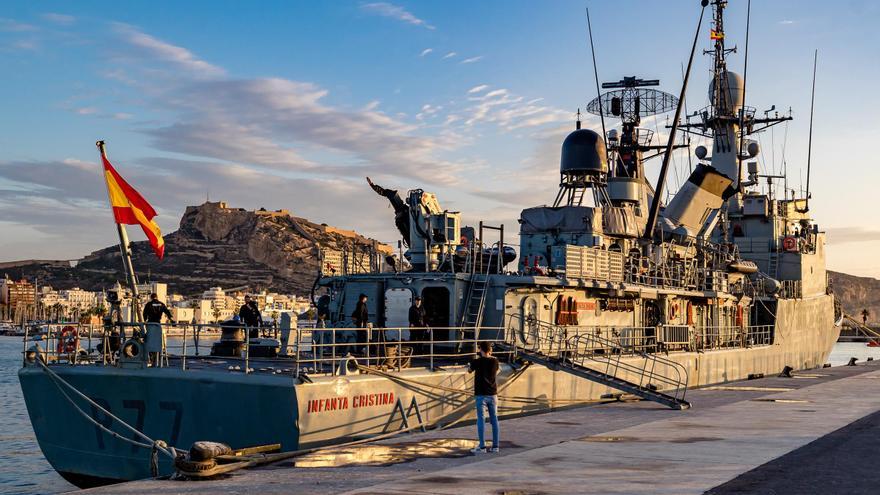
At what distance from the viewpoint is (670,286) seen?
27.2 meters

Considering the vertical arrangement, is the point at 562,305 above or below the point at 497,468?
above

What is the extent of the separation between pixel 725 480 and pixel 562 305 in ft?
38.5

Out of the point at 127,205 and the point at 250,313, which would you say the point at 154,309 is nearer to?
the point at 127,205

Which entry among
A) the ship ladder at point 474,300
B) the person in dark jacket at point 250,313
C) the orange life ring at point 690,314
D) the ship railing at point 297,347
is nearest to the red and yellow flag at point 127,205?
the ship railing at point 297,347

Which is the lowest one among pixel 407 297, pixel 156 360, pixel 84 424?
pixel 84 424

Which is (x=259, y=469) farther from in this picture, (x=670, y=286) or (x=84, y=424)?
(x=670, y=286)

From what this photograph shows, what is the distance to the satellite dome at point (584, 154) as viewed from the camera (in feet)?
84.6

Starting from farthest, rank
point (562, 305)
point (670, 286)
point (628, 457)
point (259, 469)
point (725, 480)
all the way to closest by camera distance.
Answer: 1. point (670, 286)
2. point (562, 305)
3. point (628, 457)
4. point (259, 469)
5. point (725, 480)

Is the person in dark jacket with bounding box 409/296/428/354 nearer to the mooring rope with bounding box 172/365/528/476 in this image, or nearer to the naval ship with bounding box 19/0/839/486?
the naval ship with bounding box 19/0/839/486

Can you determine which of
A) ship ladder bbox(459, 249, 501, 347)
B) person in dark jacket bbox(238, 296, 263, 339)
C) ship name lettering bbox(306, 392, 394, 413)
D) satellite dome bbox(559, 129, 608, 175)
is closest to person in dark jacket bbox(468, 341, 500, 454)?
ship name lettering bbox(306, 392, 394, 413)

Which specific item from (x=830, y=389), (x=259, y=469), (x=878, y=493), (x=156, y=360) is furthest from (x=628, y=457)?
(x=830, y=389)

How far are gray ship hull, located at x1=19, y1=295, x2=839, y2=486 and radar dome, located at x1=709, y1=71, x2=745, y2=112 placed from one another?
3173 centimetres

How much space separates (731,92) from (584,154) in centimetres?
2285

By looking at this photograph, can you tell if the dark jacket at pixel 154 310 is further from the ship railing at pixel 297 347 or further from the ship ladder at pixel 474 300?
the ship ladder at pixel 474 300
